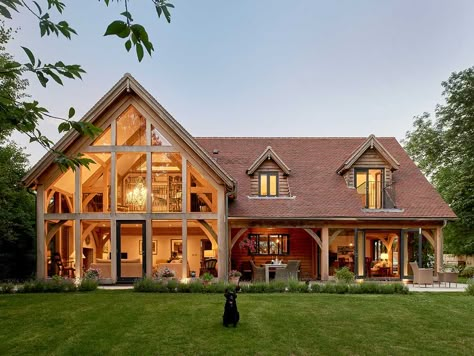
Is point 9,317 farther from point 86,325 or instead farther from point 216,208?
point 216,208

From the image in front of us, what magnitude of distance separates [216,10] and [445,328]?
20.2 m

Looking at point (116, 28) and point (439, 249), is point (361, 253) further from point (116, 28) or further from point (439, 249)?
point (116, 28)

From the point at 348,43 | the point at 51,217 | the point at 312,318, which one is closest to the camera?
the point at 312,318

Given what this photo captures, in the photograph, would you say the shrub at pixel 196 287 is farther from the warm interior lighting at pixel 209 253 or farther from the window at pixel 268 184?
the window at pixel 268 184

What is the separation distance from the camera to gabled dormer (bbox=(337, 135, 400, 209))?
19078mm

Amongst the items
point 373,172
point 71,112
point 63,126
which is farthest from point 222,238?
point 71,112

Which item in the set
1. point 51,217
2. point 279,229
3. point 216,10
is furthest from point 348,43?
point 51,217

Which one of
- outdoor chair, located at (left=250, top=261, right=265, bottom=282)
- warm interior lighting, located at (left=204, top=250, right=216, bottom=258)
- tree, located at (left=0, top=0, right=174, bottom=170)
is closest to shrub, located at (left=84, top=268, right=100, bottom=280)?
warm interior lighting, located at (left=204, top=250, right=216, bottom=258)

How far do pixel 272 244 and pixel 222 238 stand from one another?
179 inches

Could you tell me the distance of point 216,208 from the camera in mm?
16812

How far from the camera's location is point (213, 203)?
55.8 feet

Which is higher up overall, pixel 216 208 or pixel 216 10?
pixel 216 10

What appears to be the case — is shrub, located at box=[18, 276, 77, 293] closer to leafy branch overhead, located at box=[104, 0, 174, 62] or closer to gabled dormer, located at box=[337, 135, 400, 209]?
gabled dormer, located at box=[337, 135, 400, 209]

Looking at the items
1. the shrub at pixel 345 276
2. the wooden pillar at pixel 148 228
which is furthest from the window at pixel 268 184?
the wooden pillar at pixel 148 228
